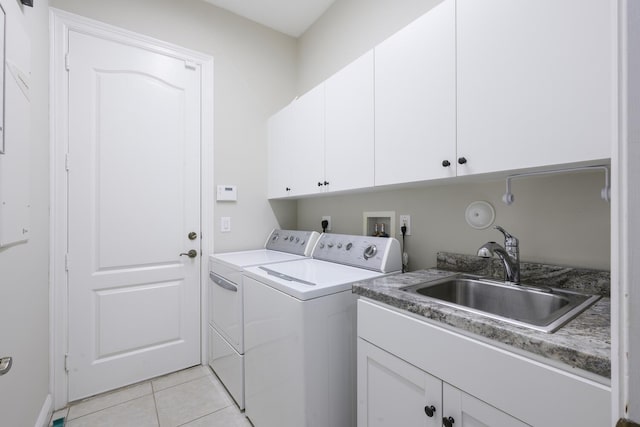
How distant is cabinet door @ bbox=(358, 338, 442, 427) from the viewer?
0.87 metres

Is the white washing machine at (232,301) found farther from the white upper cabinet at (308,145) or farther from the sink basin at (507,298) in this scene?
the sink basin at (507,298)

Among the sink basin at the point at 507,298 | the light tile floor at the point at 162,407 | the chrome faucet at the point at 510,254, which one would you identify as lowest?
the light tile floor at the point at 162,407

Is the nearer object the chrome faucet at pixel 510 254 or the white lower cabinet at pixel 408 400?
the white lower cabinet at pixel 408 400

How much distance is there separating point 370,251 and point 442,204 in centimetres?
47

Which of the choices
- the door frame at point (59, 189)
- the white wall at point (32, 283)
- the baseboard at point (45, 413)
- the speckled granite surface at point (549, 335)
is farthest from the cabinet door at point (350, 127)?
the baseboard at point (45, 413)

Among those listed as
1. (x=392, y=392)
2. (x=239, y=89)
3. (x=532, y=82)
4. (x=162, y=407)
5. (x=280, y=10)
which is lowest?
(x=162, y=407)

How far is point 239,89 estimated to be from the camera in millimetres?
2424

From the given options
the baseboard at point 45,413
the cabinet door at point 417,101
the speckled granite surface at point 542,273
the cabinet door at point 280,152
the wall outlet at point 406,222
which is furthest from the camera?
the cabinet door at point 280,152

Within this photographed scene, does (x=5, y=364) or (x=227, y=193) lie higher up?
(x=227, y=193)

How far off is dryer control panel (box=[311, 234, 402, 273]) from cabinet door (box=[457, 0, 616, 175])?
0.58 m

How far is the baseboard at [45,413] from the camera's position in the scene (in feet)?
4.83

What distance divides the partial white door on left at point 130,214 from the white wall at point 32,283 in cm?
17

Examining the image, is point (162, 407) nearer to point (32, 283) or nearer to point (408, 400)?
point (32, 283)

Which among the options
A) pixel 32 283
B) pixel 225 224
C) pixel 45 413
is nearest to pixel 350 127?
pixel 225 224
